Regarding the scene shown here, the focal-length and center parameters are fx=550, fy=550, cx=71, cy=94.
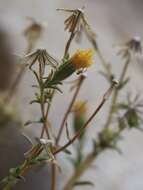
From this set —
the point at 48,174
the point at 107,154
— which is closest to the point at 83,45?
the point at 107,154

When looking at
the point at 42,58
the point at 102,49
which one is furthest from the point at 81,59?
the point at 102,49

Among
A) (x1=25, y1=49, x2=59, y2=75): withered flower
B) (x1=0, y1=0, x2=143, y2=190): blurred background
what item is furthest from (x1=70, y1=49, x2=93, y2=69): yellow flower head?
(x1=0, y1=0, x2=143, y2=190): blurred background

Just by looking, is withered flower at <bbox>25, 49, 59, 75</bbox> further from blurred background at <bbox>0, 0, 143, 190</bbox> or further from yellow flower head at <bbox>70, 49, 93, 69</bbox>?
blurred background at <bbox>0, 0, 143, 190</bbox>

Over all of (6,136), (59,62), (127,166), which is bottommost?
(127,166)

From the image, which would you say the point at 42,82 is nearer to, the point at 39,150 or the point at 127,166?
the point at 39,150

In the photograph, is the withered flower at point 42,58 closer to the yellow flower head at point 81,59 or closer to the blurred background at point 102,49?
Result: the yellow flower head at point 81,59
